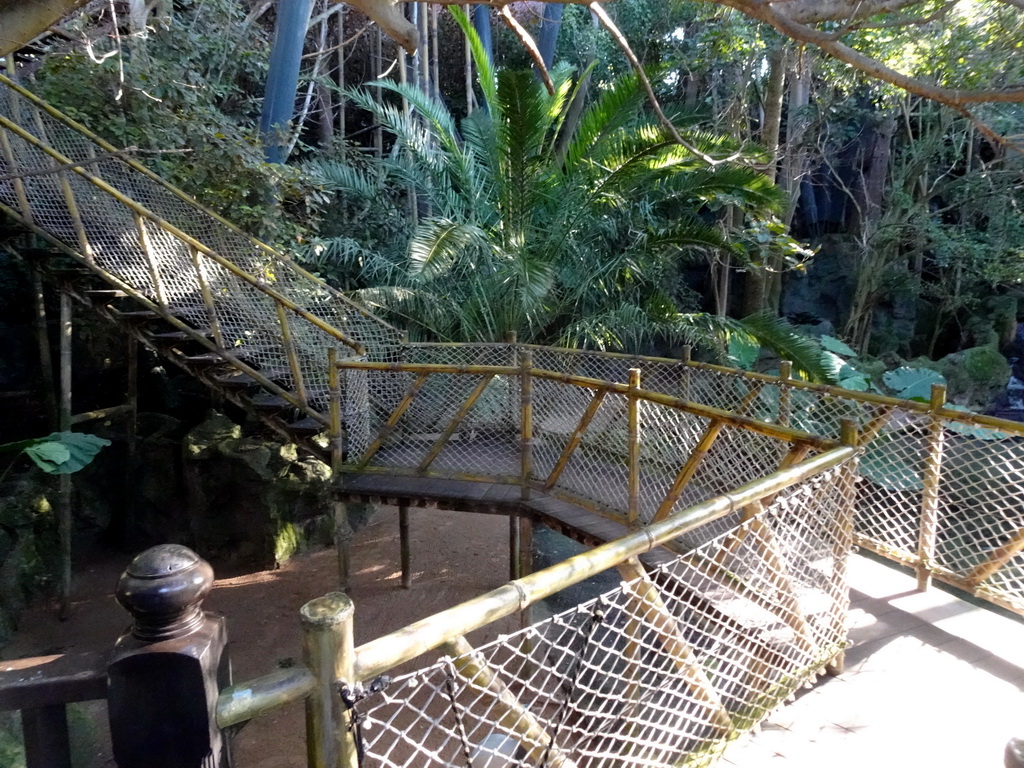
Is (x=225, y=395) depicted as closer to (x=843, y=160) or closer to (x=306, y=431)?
(x=306, y=431)

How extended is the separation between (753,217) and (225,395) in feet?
20.1

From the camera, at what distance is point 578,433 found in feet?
12.3

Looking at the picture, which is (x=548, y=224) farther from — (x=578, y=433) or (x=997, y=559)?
(x=997, y=559)

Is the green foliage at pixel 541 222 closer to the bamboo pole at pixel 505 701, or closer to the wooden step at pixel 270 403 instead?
the wooden step at pixel 270 403

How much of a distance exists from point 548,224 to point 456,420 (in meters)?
3.74

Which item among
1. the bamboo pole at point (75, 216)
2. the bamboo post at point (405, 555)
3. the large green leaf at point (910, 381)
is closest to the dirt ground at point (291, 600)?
the bamboo post at point (405, 555)

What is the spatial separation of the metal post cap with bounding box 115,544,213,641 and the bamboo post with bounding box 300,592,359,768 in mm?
174

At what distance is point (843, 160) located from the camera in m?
13.2

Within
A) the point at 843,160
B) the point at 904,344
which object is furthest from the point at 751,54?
the point at 904,344

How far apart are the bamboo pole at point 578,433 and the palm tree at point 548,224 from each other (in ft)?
8.20

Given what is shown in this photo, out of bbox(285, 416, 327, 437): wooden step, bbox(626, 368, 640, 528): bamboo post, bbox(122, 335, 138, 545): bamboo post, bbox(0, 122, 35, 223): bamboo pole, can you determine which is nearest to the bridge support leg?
bbox(285, 416, 327, 437): wooden step

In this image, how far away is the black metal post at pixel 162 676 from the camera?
1.01m

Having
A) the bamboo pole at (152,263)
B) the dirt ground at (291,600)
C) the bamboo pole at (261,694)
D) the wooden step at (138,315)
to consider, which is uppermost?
the bamboo pole at (152,263)

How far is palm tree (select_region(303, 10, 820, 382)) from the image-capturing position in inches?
258
